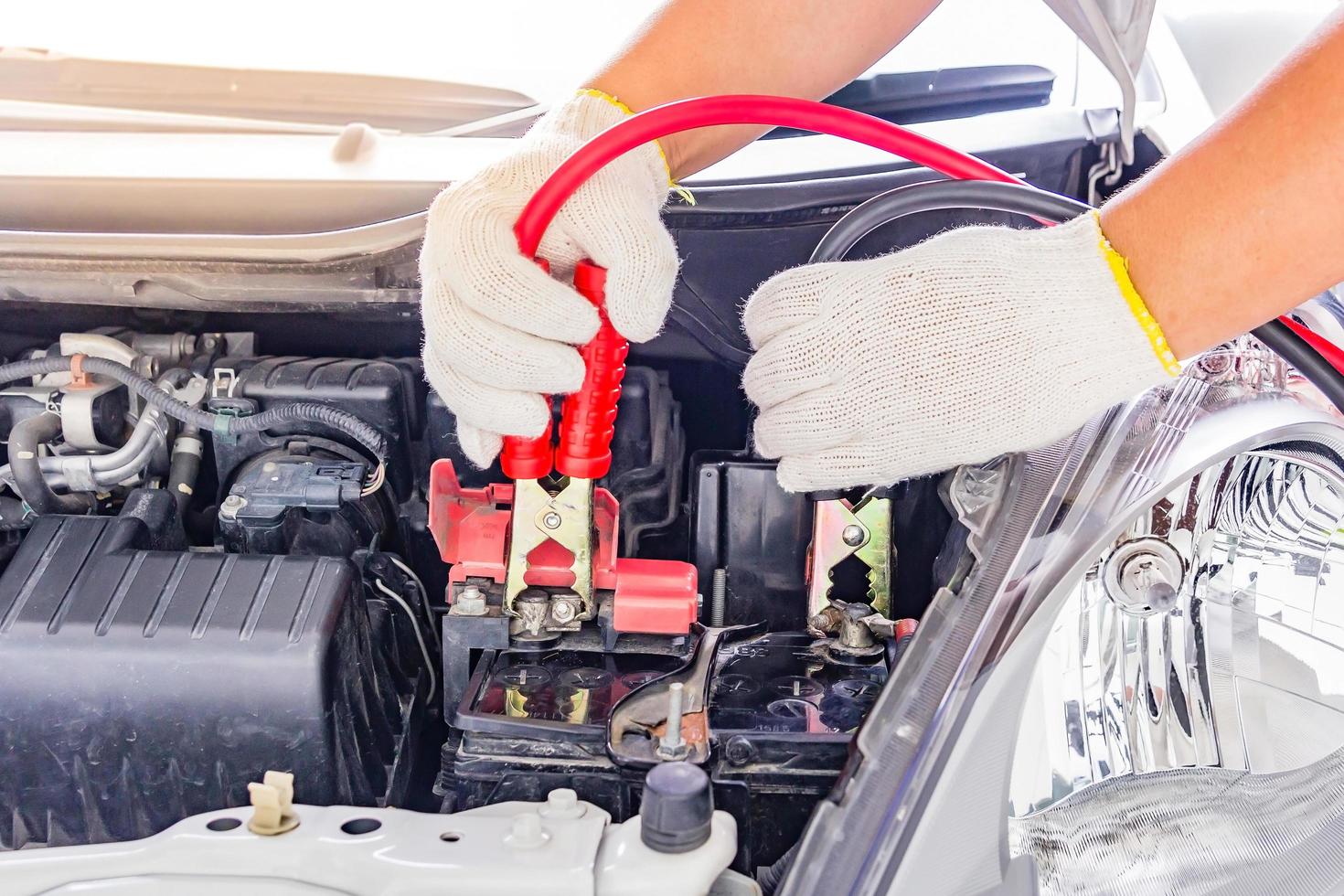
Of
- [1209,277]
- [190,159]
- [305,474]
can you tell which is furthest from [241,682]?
[1209,277]

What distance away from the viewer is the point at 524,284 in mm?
791

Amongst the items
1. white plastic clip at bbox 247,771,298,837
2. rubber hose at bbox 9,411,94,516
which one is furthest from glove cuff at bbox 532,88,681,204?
rubber hose at bbox 9,411,94,516

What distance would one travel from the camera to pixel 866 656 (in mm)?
1043

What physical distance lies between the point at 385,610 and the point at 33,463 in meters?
0.44

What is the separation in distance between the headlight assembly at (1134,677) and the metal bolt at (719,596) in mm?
386

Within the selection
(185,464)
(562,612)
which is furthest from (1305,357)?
(185,464)

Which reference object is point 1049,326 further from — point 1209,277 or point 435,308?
point 435,308

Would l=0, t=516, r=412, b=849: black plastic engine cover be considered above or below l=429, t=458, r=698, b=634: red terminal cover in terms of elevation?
below

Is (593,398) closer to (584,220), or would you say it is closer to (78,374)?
(584,220)

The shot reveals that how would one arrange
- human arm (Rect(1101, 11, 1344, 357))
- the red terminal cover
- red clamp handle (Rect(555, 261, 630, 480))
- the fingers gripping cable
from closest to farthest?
human arm (Rect(1101, 11, 1344, 357)) → the fingers gripping cable → red clamp handle (Rect(555, 261, 630, 480)) → the red terminal cover

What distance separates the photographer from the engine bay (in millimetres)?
956

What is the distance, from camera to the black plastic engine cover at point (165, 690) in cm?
97

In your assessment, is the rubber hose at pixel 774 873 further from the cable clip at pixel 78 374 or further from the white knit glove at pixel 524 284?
the cable clip at pixel 78 374

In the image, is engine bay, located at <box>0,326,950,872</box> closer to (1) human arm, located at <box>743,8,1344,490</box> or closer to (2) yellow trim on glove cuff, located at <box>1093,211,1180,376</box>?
(1) human arm, located at <box>743,8,1344,490</box>
